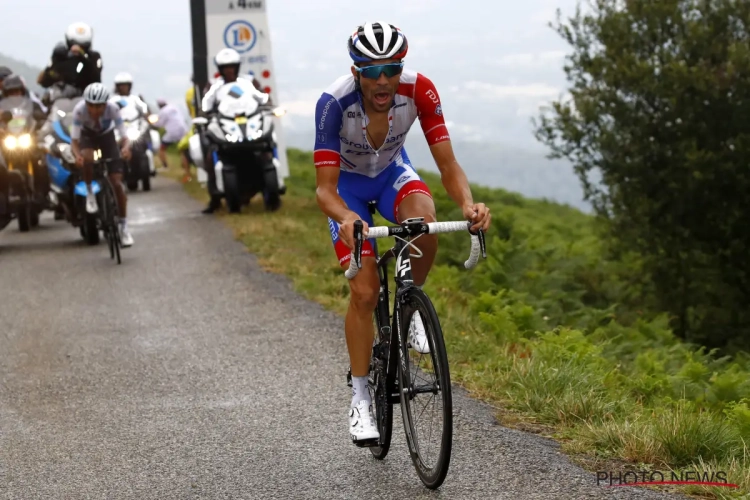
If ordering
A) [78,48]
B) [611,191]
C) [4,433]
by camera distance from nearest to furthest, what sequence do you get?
[4,433] < [78,48] < [611,191]

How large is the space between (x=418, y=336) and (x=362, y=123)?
1.24m

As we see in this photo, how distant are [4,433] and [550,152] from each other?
14.5 m

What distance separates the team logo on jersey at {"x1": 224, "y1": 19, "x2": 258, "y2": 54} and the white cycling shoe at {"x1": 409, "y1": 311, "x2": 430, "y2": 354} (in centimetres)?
1619

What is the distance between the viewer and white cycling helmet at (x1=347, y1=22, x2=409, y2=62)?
5570 mm

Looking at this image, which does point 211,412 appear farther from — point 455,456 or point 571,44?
point 571,44

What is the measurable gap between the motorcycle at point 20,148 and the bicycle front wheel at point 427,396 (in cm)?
1279

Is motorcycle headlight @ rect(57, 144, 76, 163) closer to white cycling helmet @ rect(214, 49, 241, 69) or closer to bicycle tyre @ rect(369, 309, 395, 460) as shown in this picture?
white cycling helmet @ rect(214, 49, 241, 69)

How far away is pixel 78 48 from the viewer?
58.3ft

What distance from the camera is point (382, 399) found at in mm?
5914

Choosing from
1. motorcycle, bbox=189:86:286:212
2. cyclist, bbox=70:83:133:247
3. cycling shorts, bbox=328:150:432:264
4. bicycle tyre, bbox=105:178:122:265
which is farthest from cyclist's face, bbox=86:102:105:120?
cycling shorts, bbox=328:150:432:264

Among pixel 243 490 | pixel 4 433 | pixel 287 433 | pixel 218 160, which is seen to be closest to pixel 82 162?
pixel 218 160

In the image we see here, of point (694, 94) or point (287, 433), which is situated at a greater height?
point (694, 94)

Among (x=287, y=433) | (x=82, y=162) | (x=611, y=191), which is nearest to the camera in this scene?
(x=287, y=433)

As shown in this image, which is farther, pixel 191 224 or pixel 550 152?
pixel 550 152
